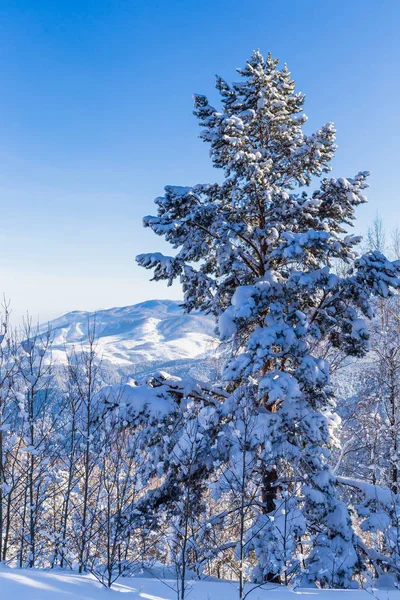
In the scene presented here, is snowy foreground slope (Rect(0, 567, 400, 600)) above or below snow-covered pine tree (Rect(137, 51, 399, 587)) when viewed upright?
below

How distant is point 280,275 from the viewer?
28.3ft

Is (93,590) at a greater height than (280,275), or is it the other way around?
(280,275)

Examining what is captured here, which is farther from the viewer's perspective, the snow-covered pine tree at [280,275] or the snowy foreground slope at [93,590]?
the snow-covered pine tree at [280,275]

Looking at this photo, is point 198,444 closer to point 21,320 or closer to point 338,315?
point 338,315

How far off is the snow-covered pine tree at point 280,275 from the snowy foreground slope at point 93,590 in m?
0.78

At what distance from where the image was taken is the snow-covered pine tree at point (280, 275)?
7418 mm

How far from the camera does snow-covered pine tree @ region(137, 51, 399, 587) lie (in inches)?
292

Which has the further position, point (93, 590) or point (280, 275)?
point (280, 275)

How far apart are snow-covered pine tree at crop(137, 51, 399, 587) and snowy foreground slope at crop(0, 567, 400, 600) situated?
780 millimetres

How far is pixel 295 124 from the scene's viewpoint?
32.2 ft

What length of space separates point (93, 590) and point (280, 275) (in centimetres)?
640

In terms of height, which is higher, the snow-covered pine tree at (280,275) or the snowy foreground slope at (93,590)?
the snow-covered pine tree at (280,275)

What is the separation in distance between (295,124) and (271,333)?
223 inches

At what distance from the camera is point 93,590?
15.1 ft
